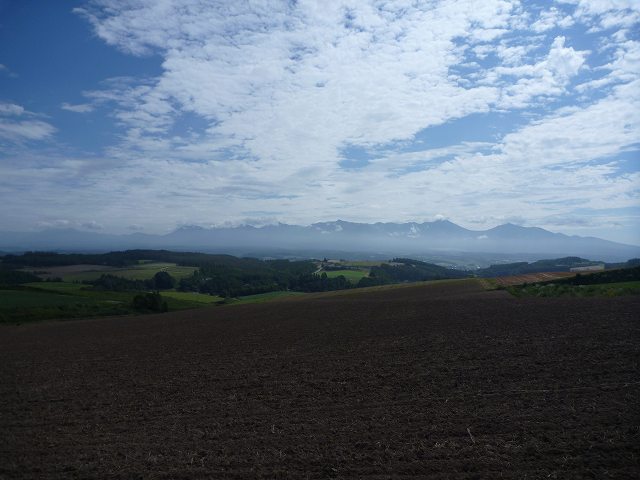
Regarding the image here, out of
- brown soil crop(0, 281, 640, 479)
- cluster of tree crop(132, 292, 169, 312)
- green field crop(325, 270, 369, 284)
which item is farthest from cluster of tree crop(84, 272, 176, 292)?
brown soil crop(0, 281, 640, 479)

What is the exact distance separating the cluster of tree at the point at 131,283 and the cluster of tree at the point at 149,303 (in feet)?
79.7

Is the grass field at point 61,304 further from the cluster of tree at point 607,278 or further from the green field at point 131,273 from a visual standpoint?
the cluster of tree at point 607,278

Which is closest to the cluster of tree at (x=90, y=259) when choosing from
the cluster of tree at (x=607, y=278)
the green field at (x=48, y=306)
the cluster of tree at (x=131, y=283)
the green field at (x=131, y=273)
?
the green field at (x=131, y=273)

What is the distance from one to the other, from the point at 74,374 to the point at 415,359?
13.2 meters

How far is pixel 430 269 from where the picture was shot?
109 metres

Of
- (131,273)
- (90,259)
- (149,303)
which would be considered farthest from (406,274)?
(90,259)

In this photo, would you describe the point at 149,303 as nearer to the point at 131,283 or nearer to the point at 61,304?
the point at 61,304

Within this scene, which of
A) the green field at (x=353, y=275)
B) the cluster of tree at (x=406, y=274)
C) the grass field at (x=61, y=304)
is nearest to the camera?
the grass field at (x=61, y=304)

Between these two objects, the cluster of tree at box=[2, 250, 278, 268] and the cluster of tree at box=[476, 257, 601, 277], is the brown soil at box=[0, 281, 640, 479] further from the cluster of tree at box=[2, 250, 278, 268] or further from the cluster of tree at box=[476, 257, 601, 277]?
the cluster of tree at box=[2, 250, 278, 268]

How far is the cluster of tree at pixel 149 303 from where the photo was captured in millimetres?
53500

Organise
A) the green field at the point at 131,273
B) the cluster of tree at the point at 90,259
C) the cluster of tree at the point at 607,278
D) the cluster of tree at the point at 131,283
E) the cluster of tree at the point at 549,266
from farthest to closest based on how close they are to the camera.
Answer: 1. the cluster of tree at the point at 90,259
2. the green field at the point at 131,273
3. the cluster of tree at the point at 131,283
4. the cluster of tree at the point at 549,266
5. the cluster of tree at the point at 607,278

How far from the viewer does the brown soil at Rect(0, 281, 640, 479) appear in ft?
25.5

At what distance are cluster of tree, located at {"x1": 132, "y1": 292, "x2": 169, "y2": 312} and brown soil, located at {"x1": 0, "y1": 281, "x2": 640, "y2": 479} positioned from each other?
107 ft

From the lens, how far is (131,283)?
81812 mm
